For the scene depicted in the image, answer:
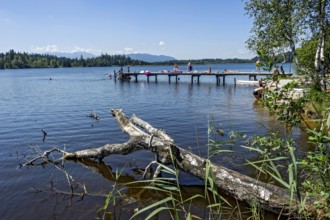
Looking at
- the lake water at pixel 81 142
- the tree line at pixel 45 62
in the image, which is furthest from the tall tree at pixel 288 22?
the tree line at pixel 45 62

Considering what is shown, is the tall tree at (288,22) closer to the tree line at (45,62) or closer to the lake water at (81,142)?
the lake water at (81,142)

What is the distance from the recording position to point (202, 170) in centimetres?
730

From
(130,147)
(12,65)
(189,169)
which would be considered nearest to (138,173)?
(130,147)

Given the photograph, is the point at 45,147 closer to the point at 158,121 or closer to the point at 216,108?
the point at 158,121

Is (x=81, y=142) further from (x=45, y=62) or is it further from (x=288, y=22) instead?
(x=45, y=62)

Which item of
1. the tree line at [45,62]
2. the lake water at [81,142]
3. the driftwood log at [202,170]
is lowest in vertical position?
the lake water at [81,142]

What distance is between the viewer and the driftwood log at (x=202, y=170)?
19.4ft

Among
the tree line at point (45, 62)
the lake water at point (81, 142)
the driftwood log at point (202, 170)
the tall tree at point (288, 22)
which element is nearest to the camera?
the driftwood log at point (202, 170)

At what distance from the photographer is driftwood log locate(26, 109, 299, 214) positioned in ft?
19.4

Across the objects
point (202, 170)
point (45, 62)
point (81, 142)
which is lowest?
point (81, 142)

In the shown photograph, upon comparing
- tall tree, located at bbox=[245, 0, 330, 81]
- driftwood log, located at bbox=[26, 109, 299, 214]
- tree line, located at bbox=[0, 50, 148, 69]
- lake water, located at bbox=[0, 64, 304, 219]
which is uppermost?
tree line, located at bbox=[0, 50, 148, 69]

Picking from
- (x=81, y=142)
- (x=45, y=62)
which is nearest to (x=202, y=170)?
(x=81, y=142)

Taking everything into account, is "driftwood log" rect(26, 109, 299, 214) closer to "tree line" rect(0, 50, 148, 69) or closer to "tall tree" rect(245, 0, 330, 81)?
"tall tree" rect(245, 0, 330, 81)

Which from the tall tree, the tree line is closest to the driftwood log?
the tall tree
